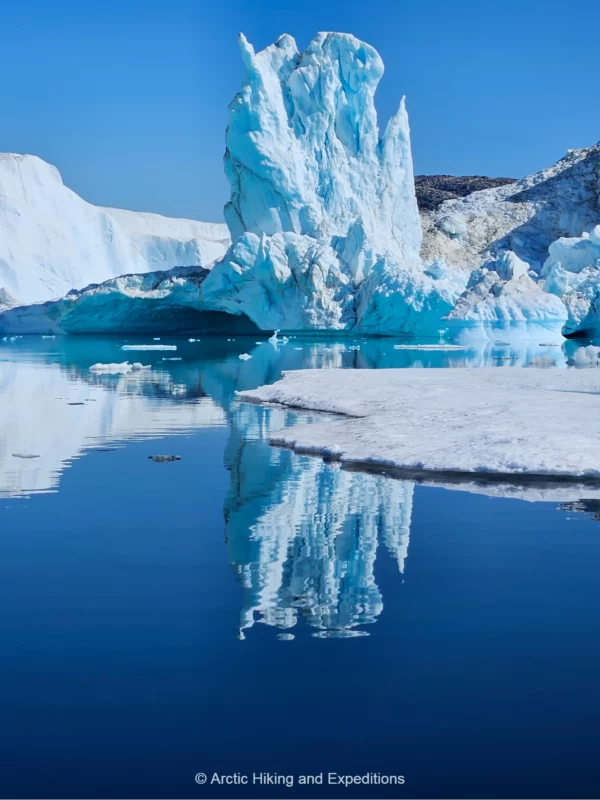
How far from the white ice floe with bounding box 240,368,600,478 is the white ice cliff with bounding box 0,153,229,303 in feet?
155

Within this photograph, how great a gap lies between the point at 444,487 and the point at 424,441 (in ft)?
3.73

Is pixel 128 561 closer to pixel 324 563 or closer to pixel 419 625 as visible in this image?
pixel 324 563

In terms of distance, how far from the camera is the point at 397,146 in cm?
3244

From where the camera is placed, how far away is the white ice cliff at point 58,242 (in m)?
59.0

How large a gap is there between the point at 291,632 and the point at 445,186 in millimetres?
50589

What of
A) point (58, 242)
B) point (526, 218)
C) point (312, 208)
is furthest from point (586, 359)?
point (58, 242)

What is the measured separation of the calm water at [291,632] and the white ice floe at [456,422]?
1.43ft

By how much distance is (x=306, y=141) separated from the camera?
3000cm

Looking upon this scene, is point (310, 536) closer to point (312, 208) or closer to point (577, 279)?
point (312, 208)

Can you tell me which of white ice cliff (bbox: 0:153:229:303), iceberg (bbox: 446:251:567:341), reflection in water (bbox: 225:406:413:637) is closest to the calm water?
reflection in water (bbox: 225:406:413:637)

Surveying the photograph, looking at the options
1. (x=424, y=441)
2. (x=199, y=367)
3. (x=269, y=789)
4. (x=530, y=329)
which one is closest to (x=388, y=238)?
(x=530, y=329)

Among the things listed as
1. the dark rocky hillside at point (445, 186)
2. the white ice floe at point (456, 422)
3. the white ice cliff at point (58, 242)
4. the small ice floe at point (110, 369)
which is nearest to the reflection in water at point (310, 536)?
the white ice floe at point (456, 422)

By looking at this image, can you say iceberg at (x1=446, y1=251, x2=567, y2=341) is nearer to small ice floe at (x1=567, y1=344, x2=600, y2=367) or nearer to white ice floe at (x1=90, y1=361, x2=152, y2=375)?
small ice floe at (x1=567, y1=344, x2=600, y2=367)

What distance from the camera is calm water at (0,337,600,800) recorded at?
317 centimetres
